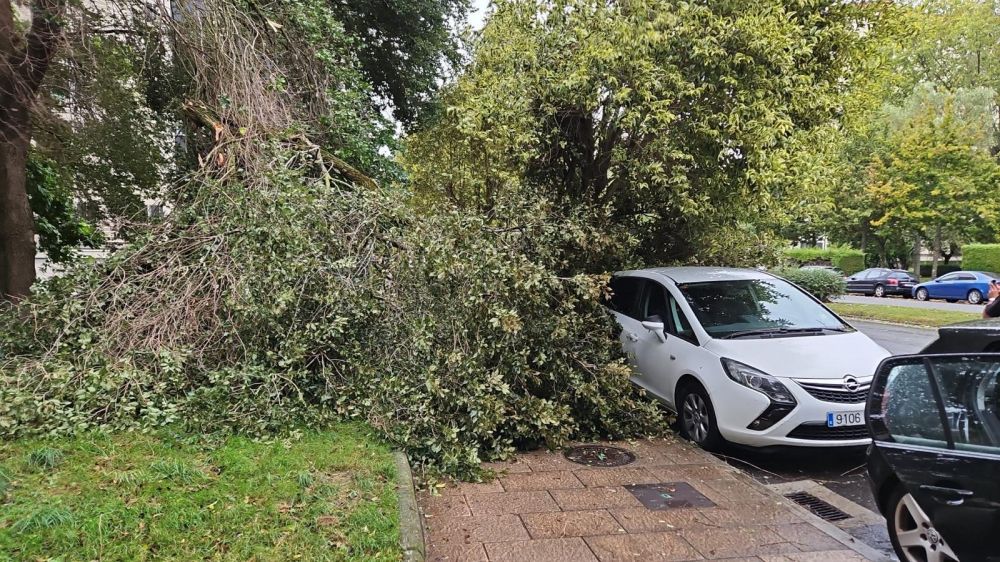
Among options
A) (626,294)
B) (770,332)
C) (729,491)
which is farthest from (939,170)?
(729,491)

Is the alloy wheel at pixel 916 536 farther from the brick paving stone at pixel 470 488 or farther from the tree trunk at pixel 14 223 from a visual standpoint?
the tree trunk at pixel 14 223

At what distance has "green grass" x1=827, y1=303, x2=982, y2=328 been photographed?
47.7 ft

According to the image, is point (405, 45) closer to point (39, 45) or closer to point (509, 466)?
point (39, 45)

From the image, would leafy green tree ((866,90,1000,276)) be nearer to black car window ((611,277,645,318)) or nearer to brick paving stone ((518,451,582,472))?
black car window ((611,277,645,318))

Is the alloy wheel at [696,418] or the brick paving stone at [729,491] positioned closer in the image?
the brick paving stone at [729,491]

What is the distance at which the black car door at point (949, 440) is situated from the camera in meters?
2.72

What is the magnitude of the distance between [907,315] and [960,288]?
28.8ft

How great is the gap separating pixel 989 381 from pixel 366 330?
181 inches

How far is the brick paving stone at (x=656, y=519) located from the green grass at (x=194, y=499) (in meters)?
1.53

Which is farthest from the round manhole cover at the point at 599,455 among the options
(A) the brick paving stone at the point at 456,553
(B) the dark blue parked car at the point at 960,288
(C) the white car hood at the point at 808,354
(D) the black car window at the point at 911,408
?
(B) the dark blue parked car at the point at 960,288

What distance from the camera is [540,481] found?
4602 mm

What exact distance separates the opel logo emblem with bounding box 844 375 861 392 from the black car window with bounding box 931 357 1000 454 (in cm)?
176

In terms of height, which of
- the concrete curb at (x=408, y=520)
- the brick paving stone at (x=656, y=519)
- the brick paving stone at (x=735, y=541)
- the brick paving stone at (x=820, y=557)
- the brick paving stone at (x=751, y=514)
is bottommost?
the brick paving stone at (x=820, y=557)

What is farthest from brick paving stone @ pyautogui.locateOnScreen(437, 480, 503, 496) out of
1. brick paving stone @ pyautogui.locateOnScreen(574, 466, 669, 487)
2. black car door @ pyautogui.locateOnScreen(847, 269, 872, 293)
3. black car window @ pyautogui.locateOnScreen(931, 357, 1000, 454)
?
black car door @ pyautogui.locateOnScreen(847, 269, 872, 293)
